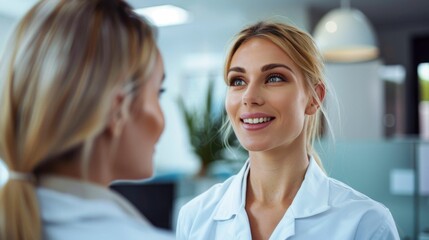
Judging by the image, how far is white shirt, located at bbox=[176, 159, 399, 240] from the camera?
108 cm

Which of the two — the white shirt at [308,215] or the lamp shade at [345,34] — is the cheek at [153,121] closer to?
the white shirt at [308,215]

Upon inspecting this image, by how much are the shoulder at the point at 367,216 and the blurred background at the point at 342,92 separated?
1.51m

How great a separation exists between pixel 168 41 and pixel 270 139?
21.2 ft

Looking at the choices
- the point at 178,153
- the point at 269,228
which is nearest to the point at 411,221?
the point at 269,228

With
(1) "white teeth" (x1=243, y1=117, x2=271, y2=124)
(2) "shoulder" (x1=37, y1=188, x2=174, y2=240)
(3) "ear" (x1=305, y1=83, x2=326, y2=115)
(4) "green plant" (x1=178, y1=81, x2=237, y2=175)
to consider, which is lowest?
(4) "green plant" (x1=178, y1=81, x2=237, y2=175)

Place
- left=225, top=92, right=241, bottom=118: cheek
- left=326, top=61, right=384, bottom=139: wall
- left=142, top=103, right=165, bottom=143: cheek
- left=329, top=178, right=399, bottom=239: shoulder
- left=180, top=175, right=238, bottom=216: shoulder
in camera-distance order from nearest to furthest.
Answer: left=142, top=103, right=165, bottom=143: cheek
left=329, top=178, right=399, bottom=239: shoulder
left=225, top=92, right=241, bottom=118: cheek
left=180, top=175, right=238, bottom=216: shoulder
left=326, top=61, right=384, bottom=139: wall

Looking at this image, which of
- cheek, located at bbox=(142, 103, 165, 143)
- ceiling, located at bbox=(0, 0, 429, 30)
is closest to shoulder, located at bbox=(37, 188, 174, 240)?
cheek, located at bbox=(142, 103, 165, 143)

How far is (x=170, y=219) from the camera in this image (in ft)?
14.4

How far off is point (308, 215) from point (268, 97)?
0.29 m

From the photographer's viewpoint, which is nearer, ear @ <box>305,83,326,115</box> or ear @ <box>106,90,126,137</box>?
ear @ <box>106,90,126,137</box>

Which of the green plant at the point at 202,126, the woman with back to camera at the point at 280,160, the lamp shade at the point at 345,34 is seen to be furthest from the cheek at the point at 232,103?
the green plant at the point at 202,126

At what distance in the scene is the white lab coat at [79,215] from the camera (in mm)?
601

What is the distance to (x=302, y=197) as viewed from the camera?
1.16m

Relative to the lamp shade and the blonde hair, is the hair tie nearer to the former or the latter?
the blonde hair
